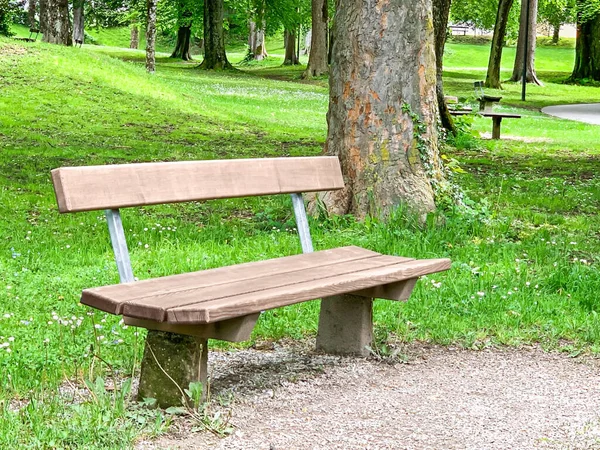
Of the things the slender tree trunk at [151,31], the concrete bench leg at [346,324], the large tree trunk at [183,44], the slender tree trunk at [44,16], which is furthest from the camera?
the large tree trunk at [183,44]

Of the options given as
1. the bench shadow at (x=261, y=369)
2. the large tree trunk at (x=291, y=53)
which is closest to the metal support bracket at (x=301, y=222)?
the bench shadow at (x=261, y=369)

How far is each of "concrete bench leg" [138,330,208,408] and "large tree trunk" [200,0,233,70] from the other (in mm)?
32300

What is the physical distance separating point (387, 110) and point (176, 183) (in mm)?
3641

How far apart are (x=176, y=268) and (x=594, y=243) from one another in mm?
3497

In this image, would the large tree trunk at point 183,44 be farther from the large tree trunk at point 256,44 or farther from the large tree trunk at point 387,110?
Answer: the large tree trunk at point 387,110

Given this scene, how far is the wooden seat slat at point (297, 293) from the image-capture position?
3498mm

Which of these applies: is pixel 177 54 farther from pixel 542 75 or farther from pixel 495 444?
pixel 495 444

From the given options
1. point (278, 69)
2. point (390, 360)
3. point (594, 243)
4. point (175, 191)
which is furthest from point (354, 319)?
point (278, 69)

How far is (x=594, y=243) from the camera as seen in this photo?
775 cm

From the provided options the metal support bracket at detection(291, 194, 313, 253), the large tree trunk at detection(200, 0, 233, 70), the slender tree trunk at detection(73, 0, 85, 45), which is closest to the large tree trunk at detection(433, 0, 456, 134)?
→ the metal support bracket at detection(291, 194, 313, 253)

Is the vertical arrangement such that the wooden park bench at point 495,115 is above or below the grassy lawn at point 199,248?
above

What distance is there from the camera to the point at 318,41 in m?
35.0

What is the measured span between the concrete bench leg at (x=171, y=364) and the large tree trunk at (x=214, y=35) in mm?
32300

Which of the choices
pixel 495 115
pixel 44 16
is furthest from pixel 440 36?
pixel 44 16
